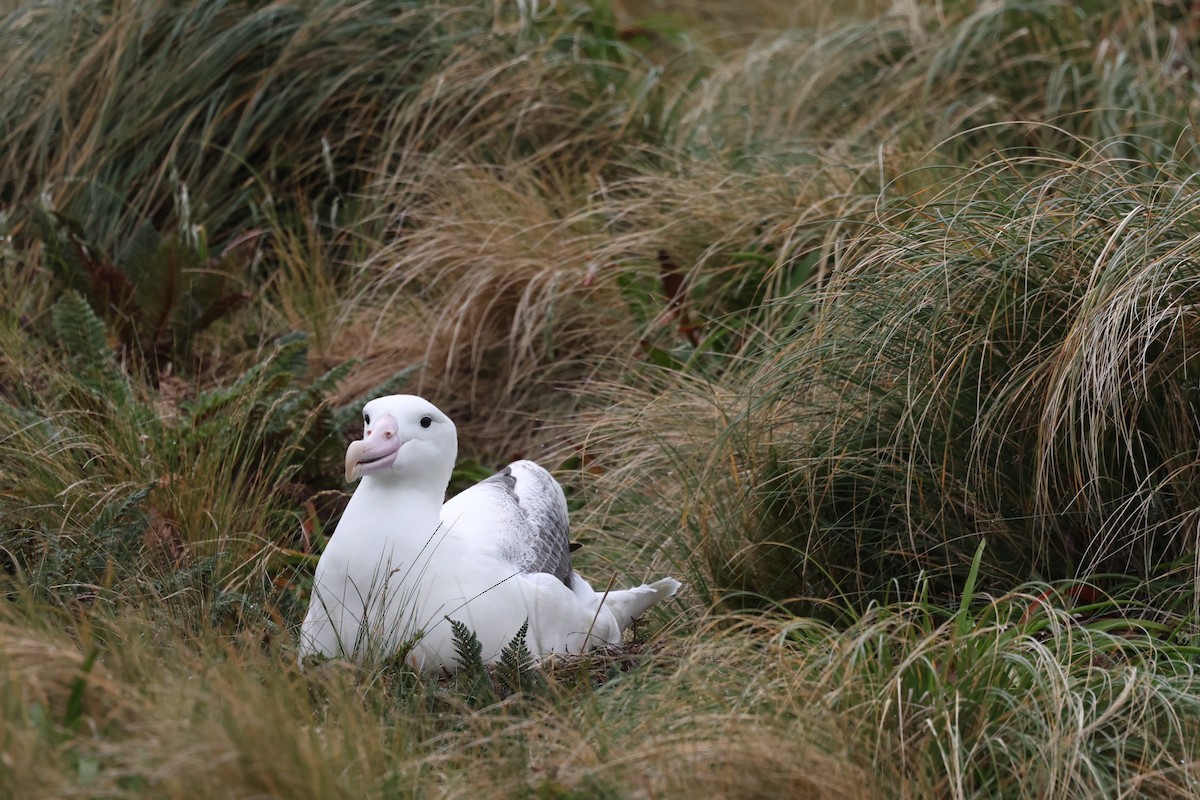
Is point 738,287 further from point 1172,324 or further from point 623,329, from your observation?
point 1172,324

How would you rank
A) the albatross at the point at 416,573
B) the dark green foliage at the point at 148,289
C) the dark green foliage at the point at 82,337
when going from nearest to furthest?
1. the albatross at the point at 416,573
2. the dark green foliage at the point at 82,337
3. the dark green foliage at the point at 148,289

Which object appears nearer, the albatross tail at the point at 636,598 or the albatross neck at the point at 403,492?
the albatross neck at the point at 403,492

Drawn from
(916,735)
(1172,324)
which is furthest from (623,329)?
(916,735)

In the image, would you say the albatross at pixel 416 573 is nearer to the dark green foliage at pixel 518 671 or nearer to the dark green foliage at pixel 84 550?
the dark green foliage at pixel 518 671

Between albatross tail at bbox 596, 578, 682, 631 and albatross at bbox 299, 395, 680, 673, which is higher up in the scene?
albatross at bbox 299, 395, 680, 673

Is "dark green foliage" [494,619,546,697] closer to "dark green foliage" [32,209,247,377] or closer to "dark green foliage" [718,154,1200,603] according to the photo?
"dark green foliage" [718,154,1200,603]

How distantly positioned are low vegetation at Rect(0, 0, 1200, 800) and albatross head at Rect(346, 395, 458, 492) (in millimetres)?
413

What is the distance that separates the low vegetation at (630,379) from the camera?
2.96 meters

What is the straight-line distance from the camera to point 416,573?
3.53 m

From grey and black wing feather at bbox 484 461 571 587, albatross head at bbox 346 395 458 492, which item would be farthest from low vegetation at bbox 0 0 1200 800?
albatross head at bbox 346 395 458 492

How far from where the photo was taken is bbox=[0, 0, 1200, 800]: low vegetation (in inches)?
117

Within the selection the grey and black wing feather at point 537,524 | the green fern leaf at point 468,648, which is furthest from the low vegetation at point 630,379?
the grey and black wing feather at point 537,524

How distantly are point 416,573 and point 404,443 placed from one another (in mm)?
288

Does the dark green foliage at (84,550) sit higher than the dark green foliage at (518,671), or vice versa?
the dark green foliage at (84,550)
